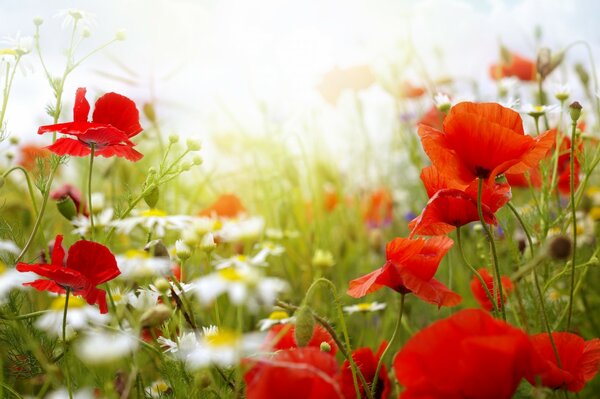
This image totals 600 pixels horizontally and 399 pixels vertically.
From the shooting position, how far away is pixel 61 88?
2.43 feet

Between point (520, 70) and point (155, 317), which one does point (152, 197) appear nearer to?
point (155, 317)

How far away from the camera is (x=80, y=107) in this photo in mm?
708

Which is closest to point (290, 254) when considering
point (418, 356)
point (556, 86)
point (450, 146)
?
point (556, 86)

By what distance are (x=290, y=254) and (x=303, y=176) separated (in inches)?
14.8

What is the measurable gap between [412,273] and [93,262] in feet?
0.93

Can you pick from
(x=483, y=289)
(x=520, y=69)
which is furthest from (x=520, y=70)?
(x=483, y=289)

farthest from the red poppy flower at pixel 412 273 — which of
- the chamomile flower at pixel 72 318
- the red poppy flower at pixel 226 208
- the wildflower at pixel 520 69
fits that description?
the wildflower at pixel 520 69

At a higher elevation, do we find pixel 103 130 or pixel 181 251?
pixel 103 130

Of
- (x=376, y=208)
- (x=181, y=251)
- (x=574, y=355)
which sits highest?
(x=181, y=251)

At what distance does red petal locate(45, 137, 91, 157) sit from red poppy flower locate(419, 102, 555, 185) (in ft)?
1.13

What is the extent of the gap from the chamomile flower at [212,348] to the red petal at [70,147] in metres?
0.21

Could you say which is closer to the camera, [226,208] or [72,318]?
[72,318]

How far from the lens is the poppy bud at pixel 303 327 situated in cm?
51

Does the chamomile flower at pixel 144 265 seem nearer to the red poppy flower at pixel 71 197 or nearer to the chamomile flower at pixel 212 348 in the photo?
the chamomile flower at pixel 212 348
